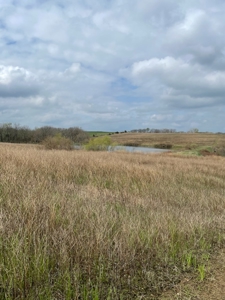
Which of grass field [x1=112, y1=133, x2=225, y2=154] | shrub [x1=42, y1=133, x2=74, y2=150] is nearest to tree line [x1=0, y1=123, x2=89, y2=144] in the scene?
shrub [x1=42, y1=133, x2=74, y2=150]

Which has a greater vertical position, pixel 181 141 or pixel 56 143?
pixel 181 141

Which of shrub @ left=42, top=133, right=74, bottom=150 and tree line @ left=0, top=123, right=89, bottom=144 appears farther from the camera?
tree line @ left=0, top=123, right=89, bottom=144

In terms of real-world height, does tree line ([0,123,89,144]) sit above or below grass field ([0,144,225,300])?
above

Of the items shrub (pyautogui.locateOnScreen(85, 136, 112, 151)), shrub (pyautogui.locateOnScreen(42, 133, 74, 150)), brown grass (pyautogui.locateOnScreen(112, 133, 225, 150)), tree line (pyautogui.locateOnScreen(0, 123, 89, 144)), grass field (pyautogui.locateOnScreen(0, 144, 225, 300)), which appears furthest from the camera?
brown grass (pyautogui.locateOnScreen(112, 133, 225, 150))

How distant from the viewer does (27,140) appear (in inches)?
2788

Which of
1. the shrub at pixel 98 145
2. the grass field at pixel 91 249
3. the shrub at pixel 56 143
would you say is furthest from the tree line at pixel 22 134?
the grass field at pixel 91 249

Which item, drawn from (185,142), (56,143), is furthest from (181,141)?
(56,143)

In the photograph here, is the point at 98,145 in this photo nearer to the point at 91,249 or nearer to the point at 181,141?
the point at 91,249

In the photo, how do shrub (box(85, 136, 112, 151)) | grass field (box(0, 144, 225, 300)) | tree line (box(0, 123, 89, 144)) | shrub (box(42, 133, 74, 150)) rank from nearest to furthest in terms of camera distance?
grass field (box(0, 144, 225, 300)) → shrub (box(42, 133, 74, 150)) → shrub (box(85, 136, 112, 151)) → tree line (box(0, 123, 89, 144))

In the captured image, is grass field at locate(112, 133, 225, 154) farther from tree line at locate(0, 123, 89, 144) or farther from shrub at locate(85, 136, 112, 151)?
tree line at locate(0, 123, 89, 144)

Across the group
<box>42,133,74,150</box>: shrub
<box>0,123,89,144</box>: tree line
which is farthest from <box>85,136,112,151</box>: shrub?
<box>0,123,89,144</box>: tree line

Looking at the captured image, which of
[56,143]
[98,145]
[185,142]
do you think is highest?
[56,143]

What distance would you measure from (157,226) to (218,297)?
4.74 feet

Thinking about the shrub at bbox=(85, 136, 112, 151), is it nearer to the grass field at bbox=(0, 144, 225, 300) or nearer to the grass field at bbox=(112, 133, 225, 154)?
the grass field at bbox=(112, 133, 225, 154)
